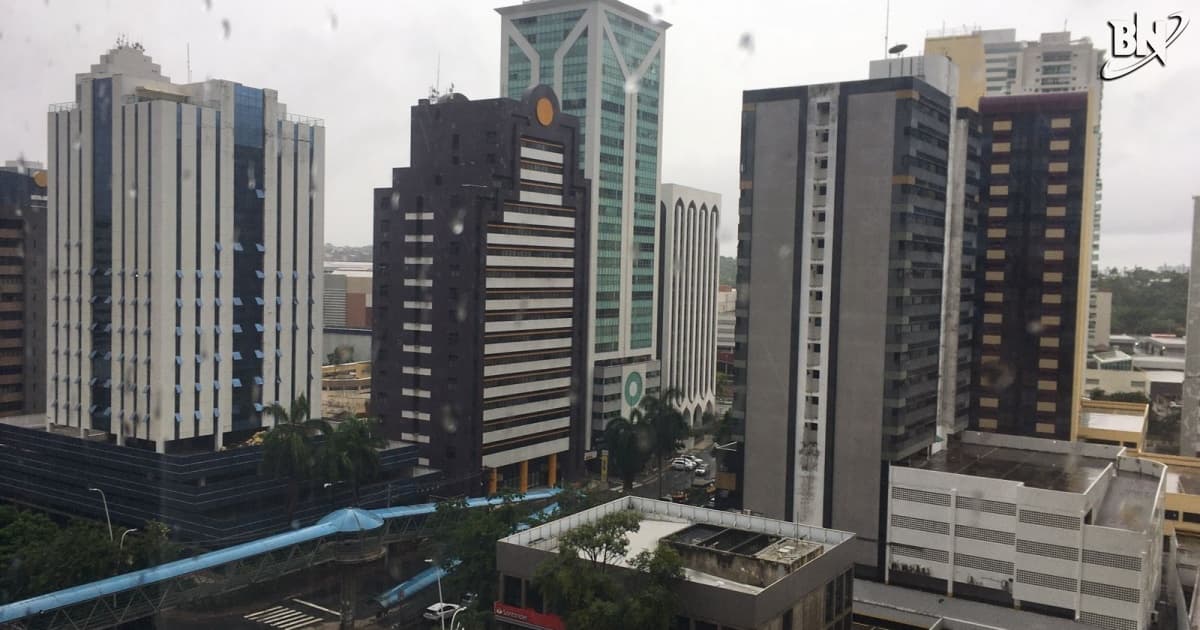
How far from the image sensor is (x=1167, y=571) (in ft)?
96.8

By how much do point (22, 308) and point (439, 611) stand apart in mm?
30810

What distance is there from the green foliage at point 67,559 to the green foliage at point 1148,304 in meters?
78.8

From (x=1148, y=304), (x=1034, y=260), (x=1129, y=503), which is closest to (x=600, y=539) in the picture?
(x=1129, y=503)

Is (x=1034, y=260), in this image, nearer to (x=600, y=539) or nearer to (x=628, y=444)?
(x=628, y=444)

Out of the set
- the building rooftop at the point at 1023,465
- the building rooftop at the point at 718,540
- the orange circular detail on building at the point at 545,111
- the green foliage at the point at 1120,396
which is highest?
the orange circular detail on building at the point at 545,111

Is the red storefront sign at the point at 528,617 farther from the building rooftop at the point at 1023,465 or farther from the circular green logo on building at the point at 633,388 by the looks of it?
the circular green logo on building at the point at 633,388

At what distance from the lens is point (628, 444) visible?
37.4 meters

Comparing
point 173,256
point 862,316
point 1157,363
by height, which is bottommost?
point 1157,363

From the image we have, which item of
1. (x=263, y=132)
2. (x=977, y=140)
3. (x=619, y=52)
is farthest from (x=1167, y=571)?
(x=263, y=132)

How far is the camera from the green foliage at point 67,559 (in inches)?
836

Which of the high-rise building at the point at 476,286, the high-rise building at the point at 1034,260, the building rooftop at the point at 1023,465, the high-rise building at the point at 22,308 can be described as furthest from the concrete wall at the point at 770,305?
the high-rise building at the point at 22,308

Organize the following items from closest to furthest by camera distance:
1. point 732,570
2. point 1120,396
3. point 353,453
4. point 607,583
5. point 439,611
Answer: point 607,583 → point 732,570 → point 439,611 → point 353,453 → point 1120,396

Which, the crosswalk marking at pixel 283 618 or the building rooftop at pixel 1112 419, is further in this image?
the building rooftop at pixel 1112 419

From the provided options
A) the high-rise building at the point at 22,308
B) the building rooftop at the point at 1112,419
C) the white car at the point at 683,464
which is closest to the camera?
the building rooftop at the point at 1112,419
